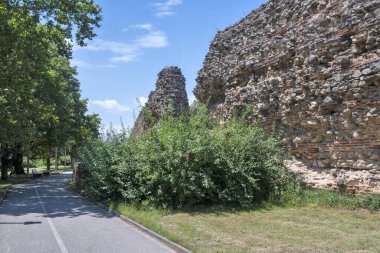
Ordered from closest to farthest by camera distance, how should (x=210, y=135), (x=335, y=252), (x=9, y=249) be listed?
(x=335, y=252), (x=9, y=249), (x=210, y=135)

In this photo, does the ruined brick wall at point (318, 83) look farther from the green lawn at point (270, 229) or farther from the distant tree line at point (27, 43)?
the distant tree line at point (27, 43)

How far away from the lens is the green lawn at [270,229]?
8.05 m

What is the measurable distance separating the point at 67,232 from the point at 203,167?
490cm

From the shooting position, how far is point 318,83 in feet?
43.1

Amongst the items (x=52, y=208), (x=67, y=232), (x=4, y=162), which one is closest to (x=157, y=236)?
(x=67, y=232)

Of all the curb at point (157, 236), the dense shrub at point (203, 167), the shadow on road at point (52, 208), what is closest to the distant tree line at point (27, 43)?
the shadow on road at point (52, 208)

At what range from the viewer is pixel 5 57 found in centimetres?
1919

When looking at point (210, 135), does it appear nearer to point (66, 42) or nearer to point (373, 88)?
point (373, 88)

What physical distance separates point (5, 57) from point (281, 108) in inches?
504

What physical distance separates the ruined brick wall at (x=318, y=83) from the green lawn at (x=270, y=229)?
167 centimetres

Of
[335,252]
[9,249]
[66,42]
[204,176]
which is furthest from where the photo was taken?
[66,42]

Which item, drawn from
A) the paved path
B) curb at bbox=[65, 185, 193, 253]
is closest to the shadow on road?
the paved path

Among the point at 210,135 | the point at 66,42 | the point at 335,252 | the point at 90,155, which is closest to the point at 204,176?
the point at 210,135

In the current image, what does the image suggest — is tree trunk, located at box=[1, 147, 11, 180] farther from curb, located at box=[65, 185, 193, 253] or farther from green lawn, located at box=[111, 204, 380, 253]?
green lawn, located at box=[111, 204, 380, 253]
